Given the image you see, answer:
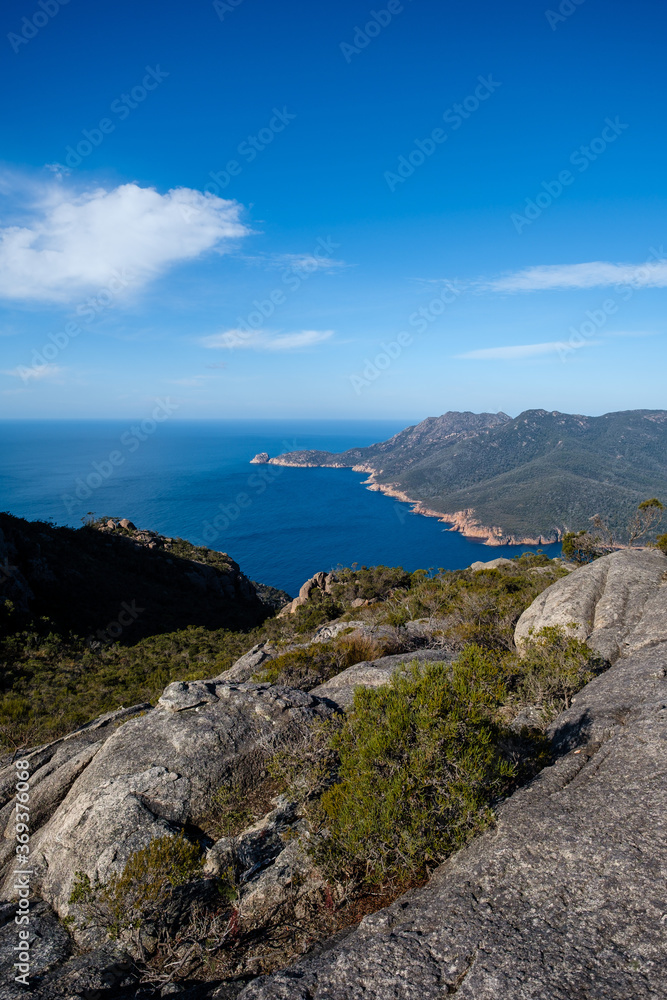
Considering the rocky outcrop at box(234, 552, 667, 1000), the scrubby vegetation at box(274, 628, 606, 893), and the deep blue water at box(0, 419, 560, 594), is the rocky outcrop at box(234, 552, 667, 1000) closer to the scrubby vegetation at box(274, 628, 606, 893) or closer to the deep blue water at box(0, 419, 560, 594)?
the scrubby vegetation at box(274, 628, 606, 893)

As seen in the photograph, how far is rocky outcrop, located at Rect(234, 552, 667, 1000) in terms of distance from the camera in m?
4.28

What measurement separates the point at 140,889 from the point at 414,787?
3.89 m

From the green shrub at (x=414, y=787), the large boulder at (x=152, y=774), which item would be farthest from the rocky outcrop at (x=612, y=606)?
the large boulder at (x=152, y=774)

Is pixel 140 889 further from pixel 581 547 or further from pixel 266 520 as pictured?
pixel 266 520

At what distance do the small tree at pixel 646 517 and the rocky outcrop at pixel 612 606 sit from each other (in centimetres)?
1764

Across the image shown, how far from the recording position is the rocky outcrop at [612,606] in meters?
12.9

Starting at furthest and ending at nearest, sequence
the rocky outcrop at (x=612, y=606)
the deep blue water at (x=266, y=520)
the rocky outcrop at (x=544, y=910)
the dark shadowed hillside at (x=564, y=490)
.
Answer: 1. the dark shadowed hillside at (x=564, y=490)
2. the deep blue water at (x=266, y=520)
3. the rocky outcrop at (x=612, y=606)
4. the rocky outcrop at (x=544, y=910)

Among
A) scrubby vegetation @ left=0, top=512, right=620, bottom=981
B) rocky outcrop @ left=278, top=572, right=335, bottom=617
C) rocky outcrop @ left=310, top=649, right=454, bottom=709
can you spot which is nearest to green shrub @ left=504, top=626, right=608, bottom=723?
scrubby vegetation @ left=0, top=512, right=620, bottom=981

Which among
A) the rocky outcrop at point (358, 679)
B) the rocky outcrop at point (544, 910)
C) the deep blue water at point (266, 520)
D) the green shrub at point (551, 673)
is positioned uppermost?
the rocky outcrop at point (544, 910)

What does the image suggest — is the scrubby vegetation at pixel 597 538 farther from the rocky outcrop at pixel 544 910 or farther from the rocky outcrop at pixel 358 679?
the rocky outcrop at pixel 544 910

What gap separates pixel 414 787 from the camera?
6.02 meters

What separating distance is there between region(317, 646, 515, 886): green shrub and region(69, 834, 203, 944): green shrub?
1942 mm

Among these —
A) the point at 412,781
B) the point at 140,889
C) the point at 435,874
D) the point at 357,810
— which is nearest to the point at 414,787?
the point at 412,781

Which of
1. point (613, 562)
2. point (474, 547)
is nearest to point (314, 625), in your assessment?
point (613, 562)
